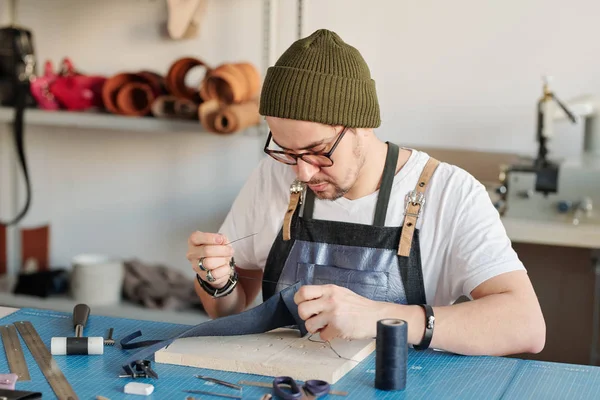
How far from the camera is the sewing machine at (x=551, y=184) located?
3.06m

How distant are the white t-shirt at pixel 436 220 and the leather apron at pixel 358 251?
2cm

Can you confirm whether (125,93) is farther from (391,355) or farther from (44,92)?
(391,355)

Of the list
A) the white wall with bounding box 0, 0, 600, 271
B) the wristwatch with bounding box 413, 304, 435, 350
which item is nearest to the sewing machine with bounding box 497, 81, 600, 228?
the white wall with bounding box 0, 0, 600, 271

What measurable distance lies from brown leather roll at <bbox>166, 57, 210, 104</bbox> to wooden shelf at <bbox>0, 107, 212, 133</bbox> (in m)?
0.11

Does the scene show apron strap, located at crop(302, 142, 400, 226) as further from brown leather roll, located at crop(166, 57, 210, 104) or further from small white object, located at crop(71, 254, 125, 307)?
small white object, located at crop(71, 254, 125, 307)

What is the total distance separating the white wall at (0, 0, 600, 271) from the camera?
3.56 metres

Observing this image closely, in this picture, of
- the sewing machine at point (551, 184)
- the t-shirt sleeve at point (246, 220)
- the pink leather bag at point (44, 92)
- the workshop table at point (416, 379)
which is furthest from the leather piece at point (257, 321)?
the pink leather bag at point (44, 92)

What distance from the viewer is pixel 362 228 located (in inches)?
85.6

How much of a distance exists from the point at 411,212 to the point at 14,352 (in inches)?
37.5

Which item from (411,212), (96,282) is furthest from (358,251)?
(96,282)

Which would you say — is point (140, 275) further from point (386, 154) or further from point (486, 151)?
point (386, 154)

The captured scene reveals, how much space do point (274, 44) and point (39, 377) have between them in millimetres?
2395

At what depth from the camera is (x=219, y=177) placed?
13.3 feet

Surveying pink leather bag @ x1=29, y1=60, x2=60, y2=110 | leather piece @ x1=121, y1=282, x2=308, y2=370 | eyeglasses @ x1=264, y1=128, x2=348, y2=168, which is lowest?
leather piece @ x1=121, y1=282, x2=308, y2=370
